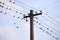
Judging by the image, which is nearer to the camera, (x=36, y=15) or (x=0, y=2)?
(x=0, y=2)


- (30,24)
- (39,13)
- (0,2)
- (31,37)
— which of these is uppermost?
(0,2)

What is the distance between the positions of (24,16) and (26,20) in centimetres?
100

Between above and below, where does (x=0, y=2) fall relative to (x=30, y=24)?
above

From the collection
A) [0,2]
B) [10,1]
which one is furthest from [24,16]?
[0,2]

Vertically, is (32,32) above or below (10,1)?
below

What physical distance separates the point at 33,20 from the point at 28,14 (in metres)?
0.92

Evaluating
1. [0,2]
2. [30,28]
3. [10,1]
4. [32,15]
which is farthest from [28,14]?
[0,2]

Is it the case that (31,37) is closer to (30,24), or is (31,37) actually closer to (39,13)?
(30,24)

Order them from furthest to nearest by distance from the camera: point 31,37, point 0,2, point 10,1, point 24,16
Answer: point 24,16 < point 31,37 < point 10,1 < point 0,2

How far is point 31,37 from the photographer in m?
17.5

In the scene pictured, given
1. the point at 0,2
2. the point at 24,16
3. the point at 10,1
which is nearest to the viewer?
the point at 0,2

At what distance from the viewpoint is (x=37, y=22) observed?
59.4ft

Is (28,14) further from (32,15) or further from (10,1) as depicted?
(10,1)

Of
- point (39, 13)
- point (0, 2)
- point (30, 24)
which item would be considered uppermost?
point (0, 2)
